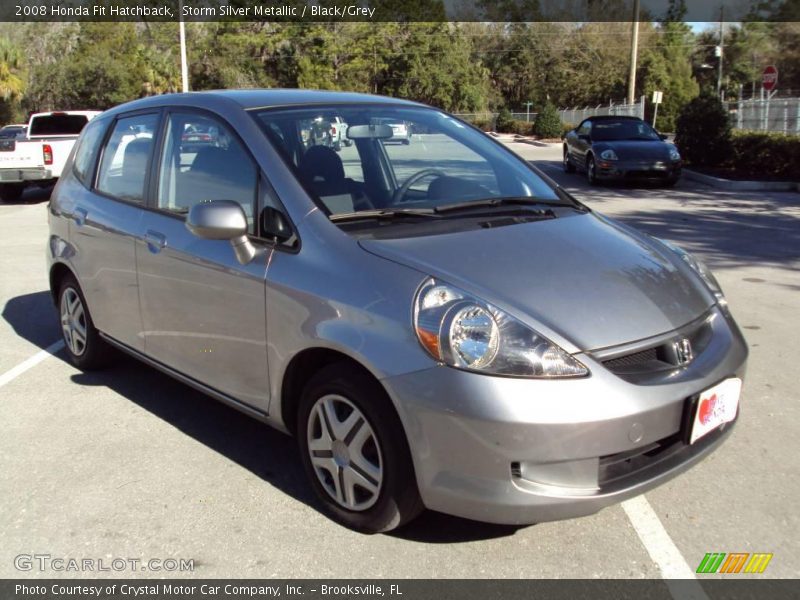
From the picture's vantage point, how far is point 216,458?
151 inches

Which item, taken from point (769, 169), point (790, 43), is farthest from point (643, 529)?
point (790, 43)

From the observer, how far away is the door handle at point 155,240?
3.86 m

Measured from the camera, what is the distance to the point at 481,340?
105 inches

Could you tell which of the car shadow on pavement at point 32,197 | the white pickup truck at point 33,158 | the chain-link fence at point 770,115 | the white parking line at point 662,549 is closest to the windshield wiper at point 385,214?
the white parking line at point 662,549

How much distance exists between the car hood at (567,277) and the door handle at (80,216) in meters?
2.45

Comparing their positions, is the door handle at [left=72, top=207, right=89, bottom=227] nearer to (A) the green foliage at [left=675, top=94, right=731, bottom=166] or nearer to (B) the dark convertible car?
(B) the dark convertible car

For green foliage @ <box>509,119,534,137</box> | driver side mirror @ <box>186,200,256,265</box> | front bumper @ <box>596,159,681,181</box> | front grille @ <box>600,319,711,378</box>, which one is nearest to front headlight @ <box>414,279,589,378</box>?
Answer: front grille @ <box>600,319,711,378</box>

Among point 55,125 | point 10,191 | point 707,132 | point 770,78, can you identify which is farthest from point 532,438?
point 770,78

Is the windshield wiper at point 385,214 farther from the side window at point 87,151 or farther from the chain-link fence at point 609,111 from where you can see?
the chain-link fence at point 609,111

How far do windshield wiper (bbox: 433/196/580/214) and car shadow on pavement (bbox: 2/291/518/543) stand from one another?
4.53 ft

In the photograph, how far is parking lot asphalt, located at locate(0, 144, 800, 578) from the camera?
9.61ft

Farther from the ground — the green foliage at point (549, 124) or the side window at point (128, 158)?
the green foliage at point (549, 124)
